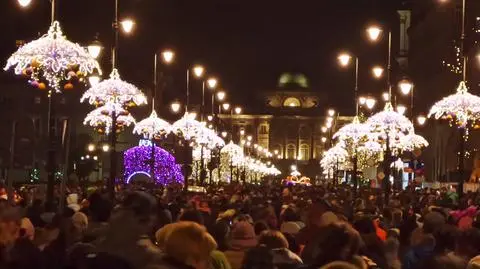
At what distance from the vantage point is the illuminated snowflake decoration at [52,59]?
22141mm

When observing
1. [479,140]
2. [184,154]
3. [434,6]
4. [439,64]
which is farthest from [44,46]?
[434,6]

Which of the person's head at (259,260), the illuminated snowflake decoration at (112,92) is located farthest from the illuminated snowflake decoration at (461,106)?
the person's head at (259,260)

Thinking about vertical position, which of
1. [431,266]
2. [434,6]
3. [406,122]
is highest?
[434,6]

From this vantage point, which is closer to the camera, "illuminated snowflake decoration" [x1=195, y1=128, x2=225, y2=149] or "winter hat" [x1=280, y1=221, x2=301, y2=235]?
"winter hat" [x1=280, y1=221, x2=301, y2=235]

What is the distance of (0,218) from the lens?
32.9 ft

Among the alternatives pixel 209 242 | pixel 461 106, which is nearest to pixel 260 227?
pixel 209 242

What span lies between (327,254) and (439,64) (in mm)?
81244

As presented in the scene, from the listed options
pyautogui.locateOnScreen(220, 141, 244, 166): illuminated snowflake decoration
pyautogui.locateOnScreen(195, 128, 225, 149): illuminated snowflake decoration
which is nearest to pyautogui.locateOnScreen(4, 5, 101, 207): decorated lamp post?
pyautogui.locateOnScreen(195, 128, 225, 149): illuminated snowflake decoration

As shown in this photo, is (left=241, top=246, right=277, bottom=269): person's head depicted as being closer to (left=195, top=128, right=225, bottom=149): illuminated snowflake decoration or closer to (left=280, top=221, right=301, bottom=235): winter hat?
(left=280, top=221, right=301, bottom=235): winter hat

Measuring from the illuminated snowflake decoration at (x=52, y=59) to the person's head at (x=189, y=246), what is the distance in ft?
49.1

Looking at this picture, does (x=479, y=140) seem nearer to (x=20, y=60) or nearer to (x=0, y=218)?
(x=20, y=60)

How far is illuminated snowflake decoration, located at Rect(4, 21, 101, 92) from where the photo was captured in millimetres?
22141

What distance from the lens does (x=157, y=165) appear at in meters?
50.5

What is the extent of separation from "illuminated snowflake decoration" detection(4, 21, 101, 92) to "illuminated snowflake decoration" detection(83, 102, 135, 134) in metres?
5.17
